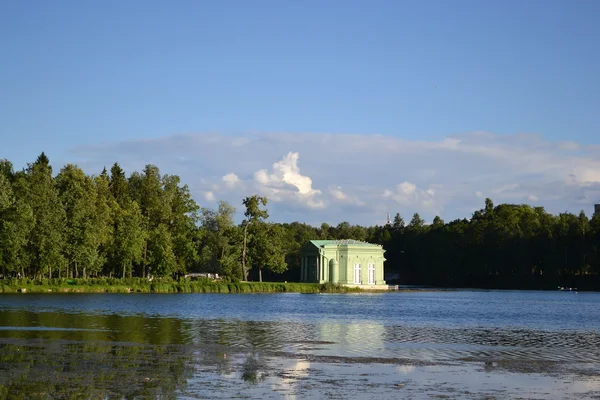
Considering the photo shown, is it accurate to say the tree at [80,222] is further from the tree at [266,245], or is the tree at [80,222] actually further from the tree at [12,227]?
the tree at [266,245]

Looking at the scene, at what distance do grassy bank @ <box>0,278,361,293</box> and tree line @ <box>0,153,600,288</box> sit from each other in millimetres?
2333

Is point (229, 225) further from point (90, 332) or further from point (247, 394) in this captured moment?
point (247, 394)

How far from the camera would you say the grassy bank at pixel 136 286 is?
2950 inches

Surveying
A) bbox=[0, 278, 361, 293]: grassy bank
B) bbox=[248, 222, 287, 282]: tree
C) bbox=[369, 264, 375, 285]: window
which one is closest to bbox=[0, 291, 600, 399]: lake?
bbox=[0, 278, 361, 293]: grassy bank

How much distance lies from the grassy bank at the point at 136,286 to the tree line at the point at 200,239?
2333mm

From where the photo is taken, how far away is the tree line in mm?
80375

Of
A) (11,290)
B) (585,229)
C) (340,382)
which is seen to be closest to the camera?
(340,382)

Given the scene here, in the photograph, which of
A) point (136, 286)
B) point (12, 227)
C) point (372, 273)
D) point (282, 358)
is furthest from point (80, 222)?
point (282, 358)

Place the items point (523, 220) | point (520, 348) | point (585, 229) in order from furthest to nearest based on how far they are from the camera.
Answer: point (523, 220) → point (585, 229) → point (520, 348)

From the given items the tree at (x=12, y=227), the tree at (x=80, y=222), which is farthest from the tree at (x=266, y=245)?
the tree at (x=12, y=227)

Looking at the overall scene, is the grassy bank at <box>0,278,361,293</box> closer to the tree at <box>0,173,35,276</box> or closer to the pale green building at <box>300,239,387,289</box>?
the tree at <box>0,173,35,276</box>

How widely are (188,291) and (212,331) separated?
5374cm

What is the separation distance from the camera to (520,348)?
105ft

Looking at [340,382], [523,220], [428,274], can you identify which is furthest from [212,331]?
[428,274]
